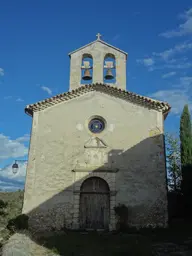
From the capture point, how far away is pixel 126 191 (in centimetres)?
1196

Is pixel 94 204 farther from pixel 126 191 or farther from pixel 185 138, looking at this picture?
pixel 185 138

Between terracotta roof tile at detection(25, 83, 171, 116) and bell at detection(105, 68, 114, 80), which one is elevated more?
bell at detection(105, 68, 114, 80)

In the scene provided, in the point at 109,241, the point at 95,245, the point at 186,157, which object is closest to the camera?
the point at 95,245

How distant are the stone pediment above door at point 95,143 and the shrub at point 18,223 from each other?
412 centimetres

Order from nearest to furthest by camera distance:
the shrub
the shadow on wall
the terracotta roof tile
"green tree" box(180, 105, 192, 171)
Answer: the shrub, the shadow on wall, the terracotta roof tile, "green tree" box(180, 105, 192, 171)

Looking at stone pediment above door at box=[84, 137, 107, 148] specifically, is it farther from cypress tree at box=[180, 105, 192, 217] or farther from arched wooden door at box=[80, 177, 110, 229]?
cypress tree at box=[180, 105, 192, 217]

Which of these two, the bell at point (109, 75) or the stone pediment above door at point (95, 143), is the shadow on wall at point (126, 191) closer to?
the stone pediment above door at point (95, 143)

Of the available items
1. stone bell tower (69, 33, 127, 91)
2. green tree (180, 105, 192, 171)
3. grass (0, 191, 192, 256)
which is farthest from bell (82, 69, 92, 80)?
grass (0, 191, 192, 256)

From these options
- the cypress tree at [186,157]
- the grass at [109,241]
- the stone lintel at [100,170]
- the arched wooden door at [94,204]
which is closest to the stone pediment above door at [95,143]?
the stone lintel at [100,170]

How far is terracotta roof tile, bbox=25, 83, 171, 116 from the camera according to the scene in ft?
42.9

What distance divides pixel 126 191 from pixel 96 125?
345 centimetres

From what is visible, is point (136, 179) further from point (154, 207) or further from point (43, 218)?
point (43, 218)

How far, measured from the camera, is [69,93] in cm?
1345

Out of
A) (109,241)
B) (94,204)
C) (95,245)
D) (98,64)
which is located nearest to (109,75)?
(98,64)
